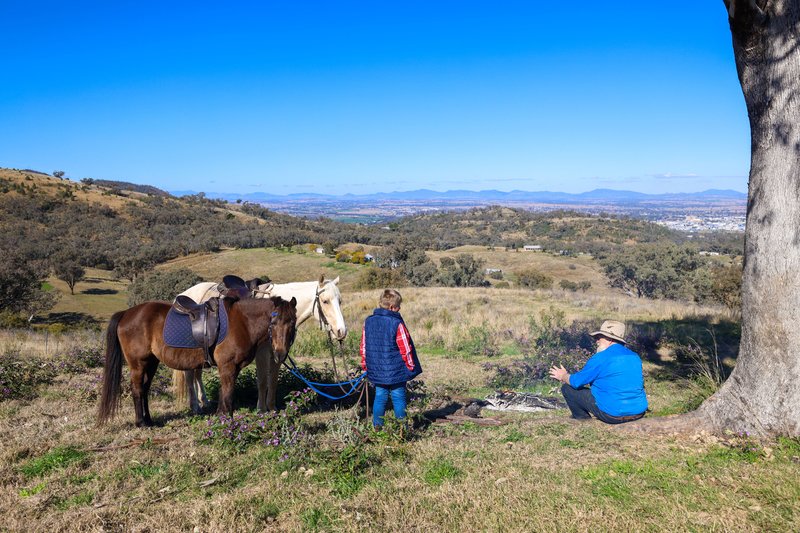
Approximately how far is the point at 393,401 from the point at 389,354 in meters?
0.62

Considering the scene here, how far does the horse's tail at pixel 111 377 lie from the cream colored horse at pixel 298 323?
1.03 m

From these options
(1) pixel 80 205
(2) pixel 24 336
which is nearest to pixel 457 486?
(2) pixel 24 336

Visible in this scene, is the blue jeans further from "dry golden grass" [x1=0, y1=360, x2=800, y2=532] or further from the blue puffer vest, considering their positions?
"dry golden grass" [x1=0, y1=360, x2=800, y2=532]

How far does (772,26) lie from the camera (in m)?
4.95

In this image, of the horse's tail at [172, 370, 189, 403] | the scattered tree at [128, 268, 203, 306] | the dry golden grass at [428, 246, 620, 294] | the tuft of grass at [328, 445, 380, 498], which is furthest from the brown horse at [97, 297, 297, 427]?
the dry golden grass at [428, 246, 620, 294]

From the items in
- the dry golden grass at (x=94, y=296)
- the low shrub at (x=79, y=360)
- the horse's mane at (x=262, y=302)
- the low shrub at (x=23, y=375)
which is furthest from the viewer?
the dry golden grass at (x=94, y=296)

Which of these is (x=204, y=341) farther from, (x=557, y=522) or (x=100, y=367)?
(x=100, y=367)

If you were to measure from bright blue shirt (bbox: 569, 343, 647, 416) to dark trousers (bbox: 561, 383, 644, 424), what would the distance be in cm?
7

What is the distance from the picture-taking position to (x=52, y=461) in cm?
500

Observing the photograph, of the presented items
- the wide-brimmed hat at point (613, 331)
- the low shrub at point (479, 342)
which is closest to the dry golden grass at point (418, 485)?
the wide-brimmed hat at point (613, 331)

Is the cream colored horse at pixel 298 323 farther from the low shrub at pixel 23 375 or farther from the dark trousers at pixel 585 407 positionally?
the dark trousers at pixel 585 407

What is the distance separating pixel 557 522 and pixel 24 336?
15.2 m

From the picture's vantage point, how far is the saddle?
609 cm

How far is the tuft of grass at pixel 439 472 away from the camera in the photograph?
4.52m
